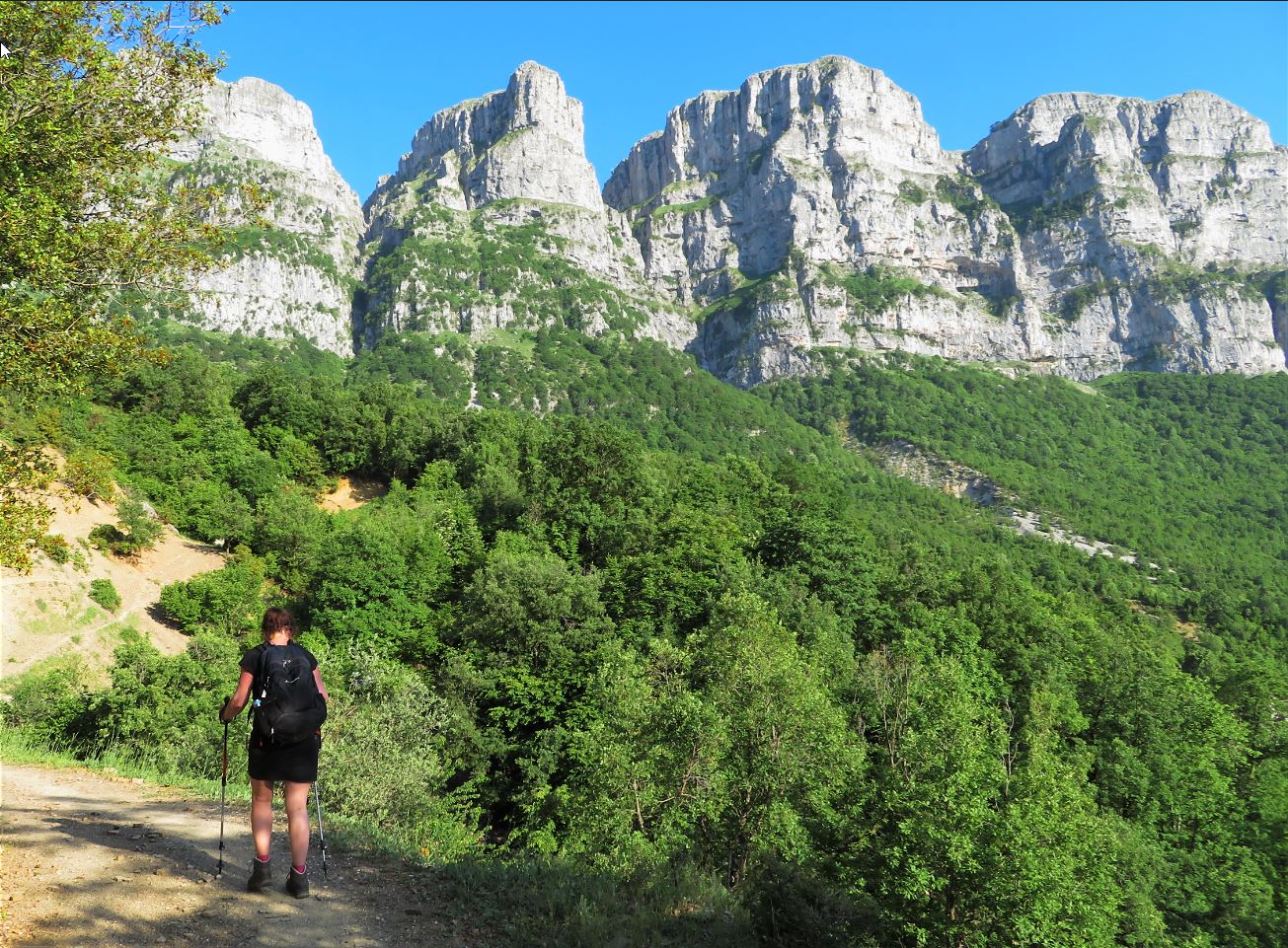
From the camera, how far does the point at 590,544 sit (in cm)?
3981

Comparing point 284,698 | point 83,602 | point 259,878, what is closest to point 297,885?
point 259,878

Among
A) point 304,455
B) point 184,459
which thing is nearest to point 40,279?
point 184,459

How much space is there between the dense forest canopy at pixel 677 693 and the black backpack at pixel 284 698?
10.3 feet

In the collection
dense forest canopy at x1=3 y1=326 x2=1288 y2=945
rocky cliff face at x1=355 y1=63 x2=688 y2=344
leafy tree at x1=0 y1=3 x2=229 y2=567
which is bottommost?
dense forest canopy at x1=3 y1=326 x2=1288 y2=945

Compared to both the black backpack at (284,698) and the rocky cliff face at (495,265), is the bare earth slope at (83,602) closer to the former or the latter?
the black backpack at (284,698)

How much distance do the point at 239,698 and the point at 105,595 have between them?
34.6 m

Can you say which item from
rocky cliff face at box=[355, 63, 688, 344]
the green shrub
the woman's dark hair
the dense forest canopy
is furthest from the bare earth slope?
rocky cliff face at box=[355, 63, 688, 344]

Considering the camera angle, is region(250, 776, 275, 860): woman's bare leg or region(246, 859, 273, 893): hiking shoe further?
region(246, 859, 273, 893): hiking shoe

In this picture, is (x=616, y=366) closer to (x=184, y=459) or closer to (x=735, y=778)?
(x=184, y=459)

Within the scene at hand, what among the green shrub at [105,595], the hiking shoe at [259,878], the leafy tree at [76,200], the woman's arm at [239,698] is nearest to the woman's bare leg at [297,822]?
the hiking shoe at [259,878]

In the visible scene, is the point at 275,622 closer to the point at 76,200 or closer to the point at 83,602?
the point at 76,200

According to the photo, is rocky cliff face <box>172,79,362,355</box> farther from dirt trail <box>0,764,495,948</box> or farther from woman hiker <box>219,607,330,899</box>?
woman hiker <box>219,607,330,899</box>

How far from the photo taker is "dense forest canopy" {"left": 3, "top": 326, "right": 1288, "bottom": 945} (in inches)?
690

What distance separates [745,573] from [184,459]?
40.2 metres
